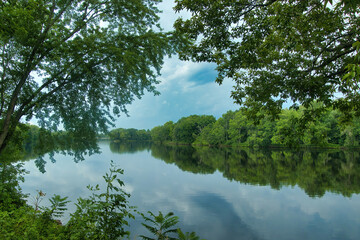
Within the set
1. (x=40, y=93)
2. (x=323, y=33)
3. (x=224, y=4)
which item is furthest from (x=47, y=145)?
(x=323, y=33)

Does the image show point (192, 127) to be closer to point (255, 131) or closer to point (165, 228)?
point (255, 131)

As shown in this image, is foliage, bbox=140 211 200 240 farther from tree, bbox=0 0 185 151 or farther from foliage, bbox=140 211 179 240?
tree, bbox=0 0 185 151

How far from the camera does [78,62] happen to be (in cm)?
867

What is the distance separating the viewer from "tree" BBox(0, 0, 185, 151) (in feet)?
27.7

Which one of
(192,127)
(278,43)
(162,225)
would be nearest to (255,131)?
(192,127)

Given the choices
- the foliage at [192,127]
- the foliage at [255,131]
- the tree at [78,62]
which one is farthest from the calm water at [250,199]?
the foliage at [192,127]

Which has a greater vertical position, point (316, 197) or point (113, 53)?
point (113, 53)

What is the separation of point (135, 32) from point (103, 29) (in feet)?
5.79

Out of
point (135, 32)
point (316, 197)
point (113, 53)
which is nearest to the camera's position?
point (113, 53)

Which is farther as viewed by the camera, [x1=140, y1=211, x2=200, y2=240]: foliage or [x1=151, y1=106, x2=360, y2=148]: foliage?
[x1=151, y1=106, x2=360, y2=148]: foliage

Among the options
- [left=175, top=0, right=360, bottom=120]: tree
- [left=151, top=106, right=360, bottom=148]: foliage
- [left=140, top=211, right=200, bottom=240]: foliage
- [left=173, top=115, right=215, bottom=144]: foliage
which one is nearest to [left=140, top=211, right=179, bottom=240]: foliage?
[left=140, top=211, right=200, bottom=240]: foliage

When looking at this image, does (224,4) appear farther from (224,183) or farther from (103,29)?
(224,183)

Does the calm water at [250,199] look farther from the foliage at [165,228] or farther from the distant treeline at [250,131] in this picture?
the distant treeline at [250,131]

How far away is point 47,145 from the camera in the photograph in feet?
32.4
